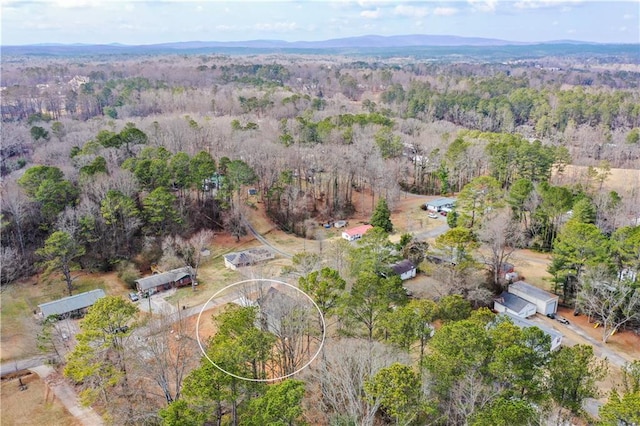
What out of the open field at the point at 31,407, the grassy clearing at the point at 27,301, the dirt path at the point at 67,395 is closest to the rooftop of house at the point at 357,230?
the grassy clearing at the point at 27,301

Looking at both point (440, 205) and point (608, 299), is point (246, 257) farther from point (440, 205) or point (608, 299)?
point (608, 299)

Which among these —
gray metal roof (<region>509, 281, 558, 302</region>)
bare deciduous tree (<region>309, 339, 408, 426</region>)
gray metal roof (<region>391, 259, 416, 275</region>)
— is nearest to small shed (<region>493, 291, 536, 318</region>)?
gray metal roof (<region>509, 281, 558, 302</region>)

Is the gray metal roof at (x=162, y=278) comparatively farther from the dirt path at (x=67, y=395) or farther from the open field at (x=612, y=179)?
the open field at (x=612, y=179)

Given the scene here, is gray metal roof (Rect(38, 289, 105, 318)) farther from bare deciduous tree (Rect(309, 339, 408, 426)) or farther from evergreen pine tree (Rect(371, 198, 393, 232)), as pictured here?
evergreen pine tree (Rect(371, 198, 393, 232))

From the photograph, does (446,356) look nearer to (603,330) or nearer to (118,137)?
(603,330)

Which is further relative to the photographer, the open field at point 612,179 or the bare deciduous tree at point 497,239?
the open field at point 612,179

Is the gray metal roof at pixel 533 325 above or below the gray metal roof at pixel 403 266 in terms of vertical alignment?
below

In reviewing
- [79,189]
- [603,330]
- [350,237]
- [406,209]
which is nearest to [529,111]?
[406,209]

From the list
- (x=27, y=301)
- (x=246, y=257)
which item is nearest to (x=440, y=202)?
(x=246, y=257)
